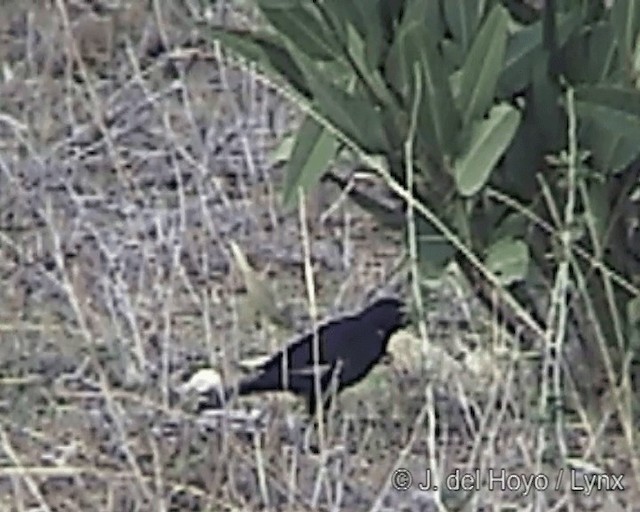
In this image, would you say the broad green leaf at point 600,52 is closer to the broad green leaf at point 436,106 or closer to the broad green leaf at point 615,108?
the broad green leaf at point 615,108

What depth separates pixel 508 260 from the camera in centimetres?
385

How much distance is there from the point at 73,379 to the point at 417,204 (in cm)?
110

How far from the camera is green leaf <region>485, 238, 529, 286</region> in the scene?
3.82 meters

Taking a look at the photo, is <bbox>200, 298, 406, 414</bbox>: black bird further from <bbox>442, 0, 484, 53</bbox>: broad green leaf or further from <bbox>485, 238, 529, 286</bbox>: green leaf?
<bbox>442, 0, 484, 53</bbox>: broad green leaf

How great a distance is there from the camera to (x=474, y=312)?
14.7 ft

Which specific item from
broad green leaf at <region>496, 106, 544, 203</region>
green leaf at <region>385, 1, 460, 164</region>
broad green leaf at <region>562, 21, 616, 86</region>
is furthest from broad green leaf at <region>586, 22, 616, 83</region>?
green leaf at <region>385, 1, 460, 164</region>

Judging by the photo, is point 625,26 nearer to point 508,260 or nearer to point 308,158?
point 508,260

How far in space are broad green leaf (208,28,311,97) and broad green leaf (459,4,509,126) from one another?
0.34 meters

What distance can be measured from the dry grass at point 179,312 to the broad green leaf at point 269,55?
51cm

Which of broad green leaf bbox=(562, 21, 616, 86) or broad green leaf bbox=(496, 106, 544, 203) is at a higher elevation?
broad green leaf bbox=(562, 21, 616, 86)

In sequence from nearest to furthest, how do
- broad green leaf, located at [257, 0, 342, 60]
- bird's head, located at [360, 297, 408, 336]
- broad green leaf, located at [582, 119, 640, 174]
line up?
1. broad green leaf, located at [582, 119, 640, 174]
2. broad green leaf, located at [257, 0, 342, 60]
3. bird's head, located at [360, 297, 408, 336]

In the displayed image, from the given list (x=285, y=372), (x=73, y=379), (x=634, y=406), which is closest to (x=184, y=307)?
(x=73, y=379)

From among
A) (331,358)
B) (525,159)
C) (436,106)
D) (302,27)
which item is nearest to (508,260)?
(525,159)

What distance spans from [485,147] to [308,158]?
0.37 metres
